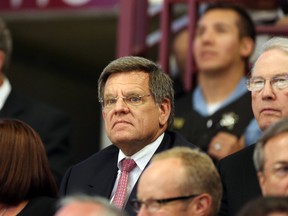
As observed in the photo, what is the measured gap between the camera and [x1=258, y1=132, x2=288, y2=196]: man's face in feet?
15.8

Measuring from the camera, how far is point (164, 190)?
4.89m

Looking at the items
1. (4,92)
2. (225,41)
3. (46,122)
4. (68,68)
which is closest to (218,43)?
(225,41)

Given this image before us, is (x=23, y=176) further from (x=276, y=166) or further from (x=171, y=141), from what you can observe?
(x=276, y=166)

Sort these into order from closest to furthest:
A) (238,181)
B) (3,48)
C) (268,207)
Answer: (268,207) < (238,181) < (3,48)

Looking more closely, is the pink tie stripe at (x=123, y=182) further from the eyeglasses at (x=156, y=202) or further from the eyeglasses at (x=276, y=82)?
the eyeglasses at (x=156, y=202)

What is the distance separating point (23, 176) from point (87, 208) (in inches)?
56.9

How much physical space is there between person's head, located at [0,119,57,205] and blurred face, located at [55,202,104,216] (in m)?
1.31

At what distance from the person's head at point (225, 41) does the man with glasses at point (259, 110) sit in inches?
54.6

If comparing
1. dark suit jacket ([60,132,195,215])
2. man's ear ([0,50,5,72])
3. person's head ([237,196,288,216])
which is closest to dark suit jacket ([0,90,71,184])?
man's ear ([0,50,5,72])

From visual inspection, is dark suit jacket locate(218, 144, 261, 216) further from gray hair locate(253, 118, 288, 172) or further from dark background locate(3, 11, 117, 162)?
dark background locate(3, 11, 117, 162)

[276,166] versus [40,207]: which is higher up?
[276,166]

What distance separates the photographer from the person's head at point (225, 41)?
7469 mm

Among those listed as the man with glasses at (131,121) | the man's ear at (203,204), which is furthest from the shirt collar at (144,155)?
the man's ear at (203,204)

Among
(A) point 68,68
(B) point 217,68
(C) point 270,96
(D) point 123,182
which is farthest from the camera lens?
(A) point 68,68
